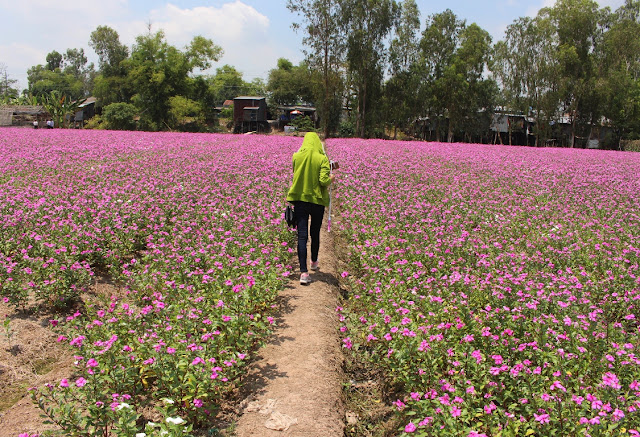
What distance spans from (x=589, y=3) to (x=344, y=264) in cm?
5684

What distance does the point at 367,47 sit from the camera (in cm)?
4988

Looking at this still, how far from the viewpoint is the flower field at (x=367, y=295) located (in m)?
3.36

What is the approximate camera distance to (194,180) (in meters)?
11.4

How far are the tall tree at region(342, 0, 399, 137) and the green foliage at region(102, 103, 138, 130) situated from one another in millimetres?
25791

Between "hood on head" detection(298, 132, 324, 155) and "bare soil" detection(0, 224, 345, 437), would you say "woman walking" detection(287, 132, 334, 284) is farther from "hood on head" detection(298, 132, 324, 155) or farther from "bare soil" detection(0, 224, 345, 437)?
"bare soil" detection(0, 224, 345, 437)

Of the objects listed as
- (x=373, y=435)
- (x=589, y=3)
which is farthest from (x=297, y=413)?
(x=589, y=3)

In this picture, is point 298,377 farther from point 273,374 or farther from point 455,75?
point 455,75

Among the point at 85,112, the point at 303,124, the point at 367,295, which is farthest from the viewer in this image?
the point at 85,112

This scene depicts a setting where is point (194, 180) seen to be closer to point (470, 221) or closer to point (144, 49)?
point (470, 221)

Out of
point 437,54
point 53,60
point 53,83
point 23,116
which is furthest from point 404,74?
point 53,60

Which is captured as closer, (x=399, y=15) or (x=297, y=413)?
(x=297, y=413)

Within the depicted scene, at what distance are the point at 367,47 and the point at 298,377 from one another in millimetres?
50209

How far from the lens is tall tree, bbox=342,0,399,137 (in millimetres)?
49312

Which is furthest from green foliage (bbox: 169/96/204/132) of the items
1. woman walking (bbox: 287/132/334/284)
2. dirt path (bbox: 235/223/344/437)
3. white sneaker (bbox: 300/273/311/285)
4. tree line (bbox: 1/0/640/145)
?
dirt path (bbox: 235/223/344/437)
